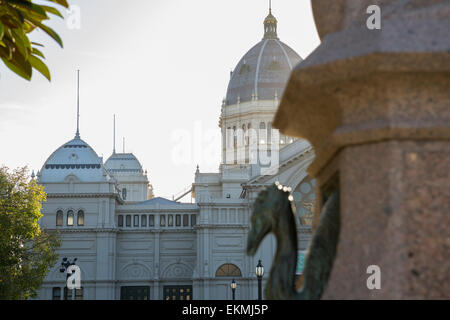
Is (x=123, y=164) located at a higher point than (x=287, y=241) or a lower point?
higher

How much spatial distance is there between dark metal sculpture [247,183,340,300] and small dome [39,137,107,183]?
66.6m

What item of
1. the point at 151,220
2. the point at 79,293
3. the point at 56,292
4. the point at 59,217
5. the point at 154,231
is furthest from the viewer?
the point at 151,220

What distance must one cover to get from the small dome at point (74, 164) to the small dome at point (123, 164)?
72.2 feet

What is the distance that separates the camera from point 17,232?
41.0m

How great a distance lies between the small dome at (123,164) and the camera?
3834 inches

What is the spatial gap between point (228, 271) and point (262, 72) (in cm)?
3326

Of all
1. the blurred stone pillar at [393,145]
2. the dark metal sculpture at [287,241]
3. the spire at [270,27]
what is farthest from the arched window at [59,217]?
the blurred stone pillar at [393,145]

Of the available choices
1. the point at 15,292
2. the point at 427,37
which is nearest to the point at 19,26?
the point at 427,37

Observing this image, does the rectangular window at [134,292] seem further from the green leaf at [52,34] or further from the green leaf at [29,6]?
the green leaf at [29,6]

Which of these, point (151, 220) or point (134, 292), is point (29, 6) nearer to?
point (134, 292)

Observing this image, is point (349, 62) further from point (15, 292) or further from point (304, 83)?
point (15, 292)

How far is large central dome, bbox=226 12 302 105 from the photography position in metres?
93.3

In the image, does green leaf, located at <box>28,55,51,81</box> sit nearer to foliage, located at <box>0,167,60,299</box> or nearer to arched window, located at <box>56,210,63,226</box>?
foliage, located at <box>0,167,60,299</box>

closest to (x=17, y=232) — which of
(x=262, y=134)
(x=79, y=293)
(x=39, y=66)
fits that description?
(x=79, y=293)
